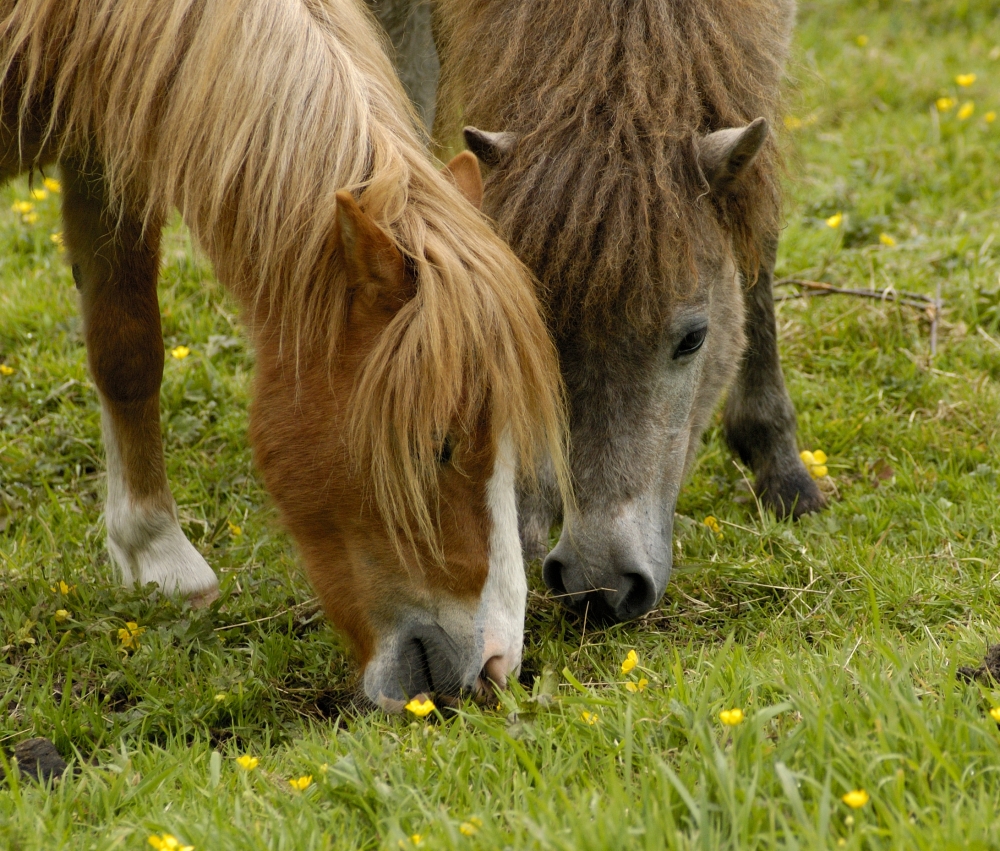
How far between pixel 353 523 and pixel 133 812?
2.67 ft

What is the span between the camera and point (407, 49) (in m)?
4.14

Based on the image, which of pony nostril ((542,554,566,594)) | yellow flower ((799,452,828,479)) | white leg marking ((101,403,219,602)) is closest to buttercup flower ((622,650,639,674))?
pony nostril ((542,554,566,594))

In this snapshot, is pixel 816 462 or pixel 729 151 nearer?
pixel 729 151

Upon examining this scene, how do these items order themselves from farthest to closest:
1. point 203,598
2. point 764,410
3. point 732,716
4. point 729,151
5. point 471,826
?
point 764,410, point 203,598, point 729,151, point 732,716, point 471,826

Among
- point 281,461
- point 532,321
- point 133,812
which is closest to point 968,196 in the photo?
point 532,321

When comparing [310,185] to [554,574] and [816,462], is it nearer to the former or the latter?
[554,574]

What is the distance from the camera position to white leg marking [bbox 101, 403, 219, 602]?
3.65m

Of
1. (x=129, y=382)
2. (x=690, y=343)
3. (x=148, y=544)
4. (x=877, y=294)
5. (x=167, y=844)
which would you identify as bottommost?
(x=148, y=544)

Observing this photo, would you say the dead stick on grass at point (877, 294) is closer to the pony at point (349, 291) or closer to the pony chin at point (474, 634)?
the pony at point (349, 291)

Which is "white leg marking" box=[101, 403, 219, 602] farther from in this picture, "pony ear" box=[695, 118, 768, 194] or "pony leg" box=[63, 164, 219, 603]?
"pony ear" box=[695, 118, 768, 194]

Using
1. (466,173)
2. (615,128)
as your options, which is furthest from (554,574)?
(615,128)

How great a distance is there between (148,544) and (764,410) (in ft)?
7.92

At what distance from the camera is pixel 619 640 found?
3096mm

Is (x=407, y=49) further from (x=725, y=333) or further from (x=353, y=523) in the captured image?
(x=353, y=523)
